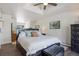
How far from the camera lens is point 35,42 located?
153 centimetres

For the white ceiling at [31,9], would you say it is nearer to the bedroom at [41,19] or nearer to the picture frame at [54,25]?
the bedroom at [41,19]

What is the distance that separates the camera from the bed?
151 centimetres

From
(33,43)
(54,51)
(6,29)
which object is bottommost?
(54,51)

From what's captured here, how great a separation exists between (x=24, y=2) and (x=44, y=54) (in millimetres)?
1002

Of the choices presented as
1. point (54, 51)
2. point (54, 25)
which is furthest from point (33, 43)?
point (54, 25)

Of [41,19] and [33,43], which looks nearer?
[33,43]

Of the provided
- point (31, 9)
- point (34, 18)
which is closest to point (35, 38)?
point (34, 18)

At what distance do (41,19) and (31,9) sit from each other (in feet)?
0.90

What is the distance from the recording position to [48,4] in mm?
1600

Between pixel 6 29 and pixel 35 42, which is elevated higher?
pixel 6 29

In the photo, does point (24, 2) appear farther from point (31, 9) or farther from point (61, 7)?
point (61, 7)

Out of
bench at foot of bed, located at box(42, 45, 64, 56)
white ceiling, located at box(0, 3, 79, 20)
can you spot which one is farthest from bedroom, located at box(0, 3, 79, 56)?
bench at foot of bed, located at box(42, 45, 64, 56)

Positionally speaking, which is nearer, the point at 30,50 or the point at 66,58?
the point at 30,50

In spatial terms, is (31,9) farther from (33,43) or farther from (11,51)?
(11,51)
